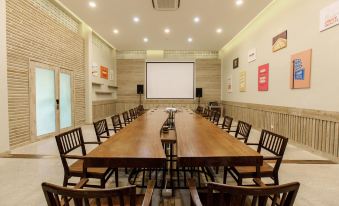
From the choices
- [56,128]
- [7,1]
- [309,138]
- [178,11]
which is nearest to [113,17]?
[178,11]

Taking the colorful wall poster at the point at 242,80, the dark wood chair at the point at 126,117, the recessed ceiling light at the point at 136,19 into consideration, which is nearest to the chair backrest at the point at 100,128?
the dark wood chair at the point at 126,117

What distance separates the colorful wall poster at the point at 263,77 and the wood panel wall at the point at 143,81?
4.97m

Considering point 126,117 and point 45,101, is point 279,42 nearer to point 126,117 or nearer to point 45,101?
point 126,117

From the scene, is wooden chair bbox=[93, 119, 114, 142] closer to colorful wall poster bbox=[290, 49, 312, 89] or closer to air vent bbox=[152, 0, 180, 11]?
air vent bbox=[152, 0, 180, 11]

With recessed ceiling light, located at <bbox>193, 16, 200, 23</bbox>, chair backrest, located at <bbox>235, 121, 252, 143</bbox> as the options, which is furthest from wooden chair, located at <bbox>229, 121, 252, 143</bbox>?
recessed ceiling light, located at <bbox>193, 16, 200, 23</bbox>

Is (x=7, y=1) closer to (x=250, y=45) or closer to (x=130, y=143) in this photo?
(x=130, y=143)

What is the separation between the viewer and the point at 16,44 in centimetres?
467

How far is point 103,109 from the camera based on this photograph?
9.98m

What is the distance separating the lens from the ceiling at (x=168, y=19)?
18.9 ft

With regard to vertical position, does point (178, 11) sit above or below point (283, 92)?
above

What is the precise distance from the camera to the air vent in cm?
545

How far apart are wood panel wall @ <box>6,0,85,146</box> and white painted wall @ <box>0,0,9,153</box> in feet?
0.72

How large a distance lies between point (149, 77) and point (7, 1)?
25.6 feet

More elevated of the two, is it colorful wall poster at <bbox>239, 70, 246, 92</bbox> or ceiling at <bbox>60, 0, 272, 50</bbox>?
ceiling at <bbox>60, 0, 272, 50</bbox>
